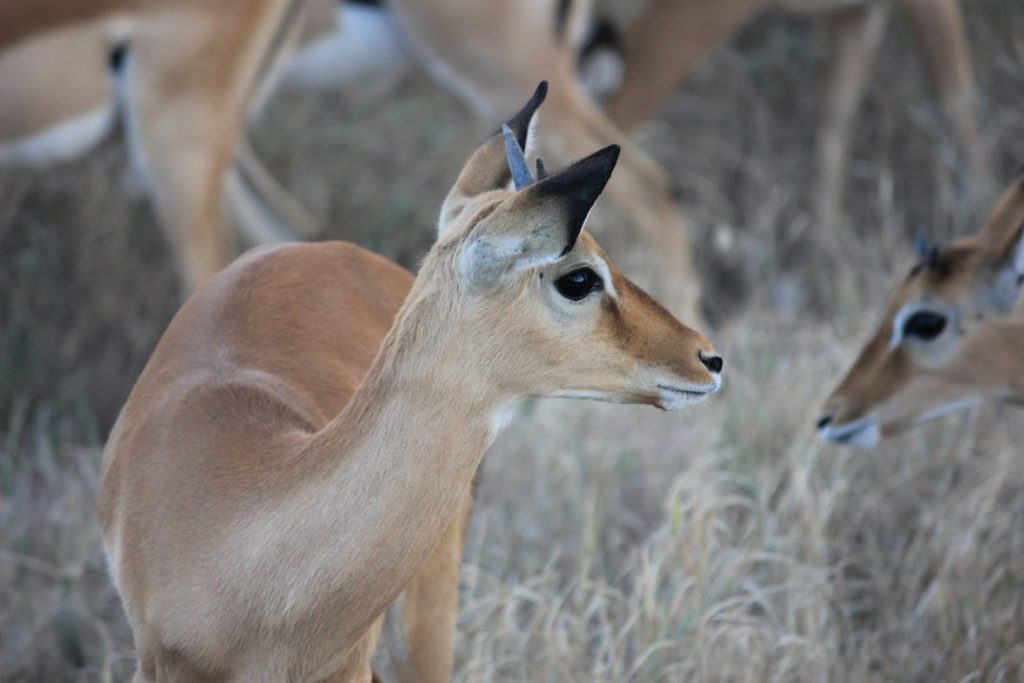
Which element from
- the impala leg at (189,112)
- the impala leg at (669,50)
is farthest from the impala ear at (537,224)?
the impala leg at (669,50)

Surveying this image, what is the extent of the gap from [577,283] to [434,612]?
0.91 metres

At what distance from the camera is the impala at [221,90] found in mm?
4711

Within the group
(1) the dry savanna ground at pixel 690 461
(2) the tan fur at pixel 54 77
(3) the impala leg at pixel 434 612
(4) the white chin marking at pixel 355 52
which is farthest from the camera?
(4) the white chin marking at pixel 355 52

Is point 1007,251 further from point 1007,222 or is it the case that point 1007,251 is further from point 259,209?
point 259,209

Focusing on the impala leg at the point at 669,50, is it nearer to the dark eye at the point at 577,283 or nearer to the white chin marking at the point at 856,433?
the white chin marking at the point at 856,433

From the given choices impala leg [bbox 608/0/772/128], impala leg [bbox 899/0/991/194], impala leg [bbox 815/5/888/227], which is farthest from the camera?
impala leg [bbox 815/5/888/227]

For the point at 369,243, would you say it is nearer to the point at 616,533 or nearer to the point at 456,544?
the point at 616,533

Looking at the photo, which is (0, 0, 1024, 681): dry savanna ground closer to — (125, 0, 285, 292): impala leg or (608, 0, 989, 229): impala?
(608, 0, 989, 229): impala

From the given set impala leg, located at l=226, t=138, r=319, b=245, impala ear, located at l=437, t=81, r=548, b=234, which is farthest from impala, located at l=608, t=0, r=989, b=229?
impala ear, located at l=437, t=81, r=548, b=234

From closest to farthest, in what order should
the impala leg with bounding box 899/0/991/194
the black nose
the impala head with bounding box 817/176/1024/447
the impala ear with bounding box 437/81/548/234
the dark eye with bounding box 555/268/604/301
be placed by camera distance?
the dark eye with bounding box 555/268/604/301 < the black nose < the impala ear with bounding box 437/81/548/234 < the impala head with bounding box 817/176/1024/447 < the impala leg with bounding box 899/0/991/194

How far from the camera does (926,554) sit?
3973 mm

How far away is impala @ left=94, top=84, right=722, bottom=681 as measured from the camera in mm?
2363

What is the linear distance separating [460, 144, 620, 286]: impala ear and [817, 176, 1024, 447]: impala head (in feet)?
6.08

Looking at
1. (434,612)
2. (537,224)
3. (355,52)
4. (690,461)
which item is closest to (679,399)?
(537,224)
